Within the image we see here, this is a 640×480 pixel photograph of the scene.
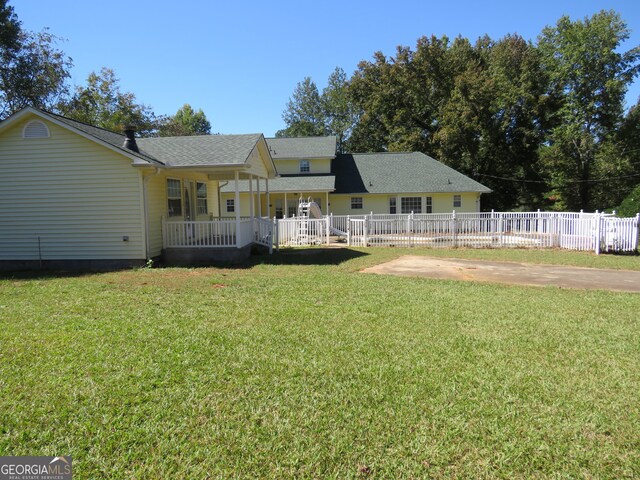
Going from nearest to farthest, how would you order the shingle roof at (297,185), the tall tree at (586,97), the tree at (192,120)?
1. the shingle roof at (297,185)
2. the tall tree at (586,97)
3. the tree at (192,120)

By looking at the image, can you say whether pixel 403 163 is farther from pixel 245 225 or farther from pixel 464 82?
pixel 245 225

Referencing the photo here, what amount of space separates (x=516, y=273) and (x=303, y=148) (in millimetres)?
23489

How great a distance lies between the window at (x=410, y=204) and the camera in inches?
1184

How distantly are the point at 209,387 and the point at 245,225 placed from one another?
11.4 metres

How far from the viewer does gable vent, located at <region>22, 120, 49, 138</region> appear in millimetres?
12497

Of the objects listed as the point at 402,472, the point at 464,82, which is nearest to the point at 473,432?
the point at 402,472

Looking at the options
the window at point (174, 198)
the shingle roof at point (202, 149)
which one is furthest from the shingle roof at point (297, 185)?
the window at point (174, 198)

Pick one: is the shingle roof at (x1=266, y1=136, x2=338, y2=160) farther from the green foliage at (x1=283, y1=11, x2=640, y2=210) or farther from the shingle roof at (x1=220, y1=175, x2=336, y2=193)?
the green foliage at (x1=283, y1=11, x2=640, y2=210)

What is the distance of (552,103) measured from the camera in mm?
39875

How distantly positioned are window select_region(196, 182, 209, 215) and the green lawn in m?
9.73

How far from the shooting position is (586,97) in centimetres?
3844

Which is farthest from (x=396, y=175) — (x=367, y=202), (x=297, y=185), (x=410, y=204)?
(x=297, y=185)

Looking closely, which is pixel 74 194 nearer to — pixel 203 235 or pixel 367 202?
pixel 203 235

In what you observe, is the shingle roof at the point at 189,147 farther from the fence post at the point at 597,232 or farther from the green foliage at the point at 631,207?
the green foliage at the point at 631,207
